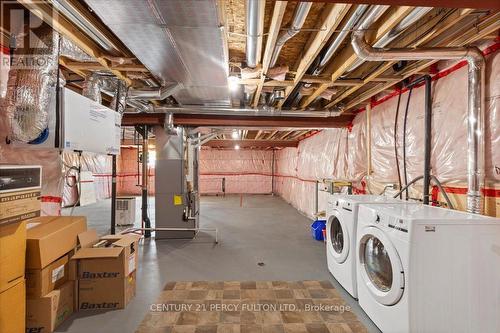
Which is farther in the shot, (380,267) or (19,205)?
(380,267)

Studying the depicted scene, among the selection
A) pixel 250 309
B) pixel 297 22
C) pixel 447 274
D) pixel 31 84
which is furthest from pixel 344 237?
pixel 31 84

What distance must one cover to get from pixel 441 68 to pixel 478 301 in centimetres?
201

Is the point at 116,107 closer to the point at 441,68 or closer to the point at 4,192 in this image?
the point at 4,192

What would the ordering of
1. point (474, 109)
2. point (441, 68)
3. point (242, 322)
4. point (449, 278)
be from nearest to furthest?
point (449, 278) → point (474, 109) → point (242, 322) → point (441, 68)

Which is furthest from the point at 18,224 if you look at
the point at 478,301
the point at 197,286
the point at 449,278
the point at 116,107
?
the point at 478,301

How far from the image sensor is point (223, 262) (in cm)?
333

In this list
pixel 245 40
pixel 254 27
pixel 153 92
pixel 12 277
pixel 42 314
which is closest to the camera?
pixel 254 27

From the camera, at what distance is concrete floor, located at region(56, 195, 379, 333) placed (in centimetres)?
213

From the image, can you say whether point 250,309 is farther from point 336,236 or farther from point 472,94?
point 472,94

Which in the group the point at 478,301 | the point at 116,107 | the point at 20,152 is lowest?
the point at 478,301

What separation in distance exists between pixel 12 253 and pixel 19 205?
1.14ft

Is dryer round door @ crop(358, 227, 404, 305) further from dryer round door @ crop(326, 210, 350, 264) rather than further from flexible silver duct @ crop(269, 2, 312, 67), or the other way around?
flexible silver duct @ crop(269, 2, 312, 67)

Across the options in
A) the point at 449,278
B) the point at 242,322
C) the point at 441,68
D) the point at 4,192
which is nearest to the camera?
the point at 4,192

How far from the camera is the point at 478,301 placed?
1642 mm
